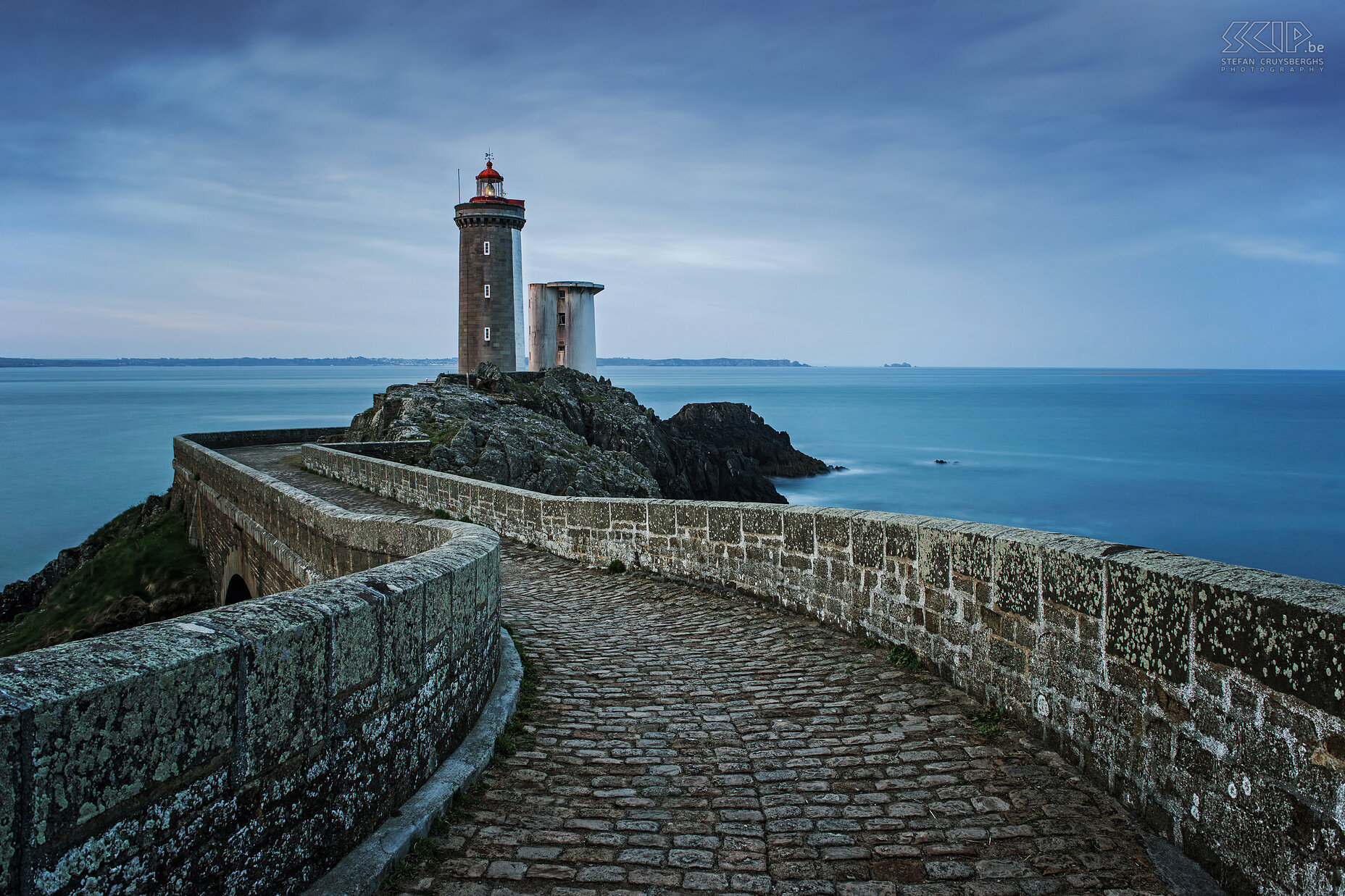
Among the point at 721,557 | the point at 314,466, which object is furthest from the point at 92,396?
the point at 721,557

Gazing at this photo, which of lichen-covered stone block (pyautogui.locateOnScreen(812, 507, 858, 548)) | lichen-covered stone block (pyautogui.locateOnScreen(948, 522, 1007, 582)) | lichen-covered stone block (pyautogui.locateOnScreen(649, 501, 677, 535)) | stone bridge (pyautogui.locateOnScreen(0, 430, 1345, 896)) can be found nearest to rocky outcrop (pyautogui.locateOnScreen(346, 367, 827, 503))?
lichen-covered stone block (pyautogui.locateOnScreen(649, 501, 677, 535))

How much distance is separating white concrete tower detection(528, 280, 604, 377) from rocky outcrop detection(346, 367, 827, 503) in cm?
678

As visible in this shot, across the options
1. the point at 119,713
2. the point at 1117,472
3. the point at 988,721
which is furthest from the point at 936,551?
the point at 1117,472

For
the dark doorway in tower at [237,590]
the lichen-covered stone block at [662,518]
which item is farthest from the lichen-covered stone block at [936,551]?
the dark doorway in tower at [237,590]

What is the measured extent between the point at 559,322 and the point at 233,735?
4505 centimetres

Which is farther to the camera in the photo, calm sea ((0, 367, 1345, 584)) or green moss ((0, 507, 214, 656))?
calm sea ((0, 367, 1345, 584))

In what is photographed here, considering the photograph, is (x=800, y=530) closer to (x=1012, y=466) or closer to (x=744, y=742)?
(x=744, y=742)

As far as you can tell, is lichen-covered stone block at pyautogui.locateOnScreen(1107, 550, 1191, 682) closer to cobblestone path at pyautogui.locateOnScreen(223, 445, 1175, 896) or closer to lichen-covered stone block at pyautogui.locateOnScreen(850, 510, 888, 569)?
cobblestone path at pyautogui.locateOnScreen(223, 445, 1175, 896)


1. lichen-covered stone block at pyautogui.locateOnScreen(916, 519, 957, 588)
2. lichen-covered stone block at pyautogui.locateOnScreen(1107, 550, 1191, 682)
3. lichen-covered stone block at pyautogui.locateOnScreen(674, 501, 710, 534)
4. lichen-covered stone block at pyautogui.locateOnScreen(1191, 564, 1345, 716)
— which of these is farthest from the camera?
lichen-covered stone block at pyautogui.locateOnScreen(674, 501, 710, 534)

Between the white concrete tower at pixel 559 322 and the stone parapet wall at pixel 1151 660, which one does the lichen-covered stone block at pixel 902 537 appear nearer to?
the stone parapet wall at pixel 1151 660

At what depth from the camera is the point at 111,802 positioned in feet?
6.29

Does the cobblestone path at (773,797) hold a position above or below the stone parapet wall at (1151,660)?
below

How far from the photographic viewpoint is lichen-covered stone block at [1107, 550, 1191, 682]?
10.2 ft

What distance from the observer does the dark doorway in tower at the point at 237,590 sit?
532 inches
